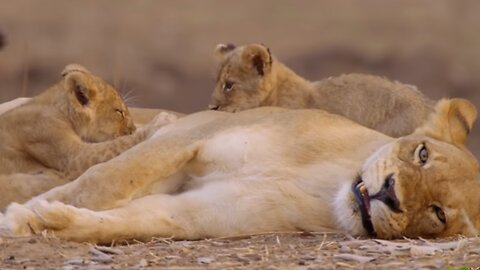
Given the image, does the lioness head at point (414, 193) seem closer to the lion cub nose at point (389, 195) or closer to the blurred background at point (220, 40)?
the lion cub nose at point (389, 195)

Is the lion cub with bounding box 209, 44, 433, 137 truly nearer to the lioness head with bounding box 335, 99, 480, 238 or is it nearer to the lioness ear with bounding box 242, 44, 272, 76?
the lioness ear with bounding box 242, 44, 272, 76

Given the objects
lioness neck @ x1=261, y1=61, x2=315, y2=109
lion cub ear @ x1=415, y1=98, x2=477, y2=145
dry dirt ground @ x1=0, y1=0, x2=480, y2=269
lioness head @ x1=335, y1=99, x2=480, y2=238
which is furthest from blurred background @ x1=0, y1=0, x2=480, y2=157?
lioness head @ x1=335, y1=99, x2=480, y2=238

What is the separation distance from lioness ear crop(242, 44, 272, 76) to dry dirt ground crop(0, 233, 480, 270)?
2284 millimetres

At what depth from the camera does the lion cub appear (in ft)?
25.8

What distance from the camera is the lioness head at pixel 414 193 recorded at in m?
Answer: 5.81

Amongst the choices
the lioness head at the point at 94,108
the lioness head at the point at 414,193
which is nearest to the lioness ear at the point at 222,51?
the lioness head at the point at 94,108

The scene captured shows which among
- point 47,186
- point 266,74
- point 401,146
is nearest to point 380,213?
point 401,146

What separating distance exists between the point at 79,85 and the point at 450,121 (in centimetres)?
206

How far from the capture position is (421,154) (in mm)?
6051

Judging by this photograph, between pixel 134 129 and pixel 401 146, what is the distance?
2.02 m

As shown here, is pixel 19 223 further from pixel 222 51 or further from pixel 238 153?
pixel 222 51

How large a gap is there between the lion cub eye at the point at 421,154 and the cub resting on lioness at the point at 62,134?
1656mm

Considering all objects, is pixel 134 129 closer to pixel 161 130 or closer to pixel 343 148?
pixel 161 130

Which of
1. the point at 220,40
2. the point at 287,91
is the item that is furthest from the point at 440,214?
the point at 220,40
